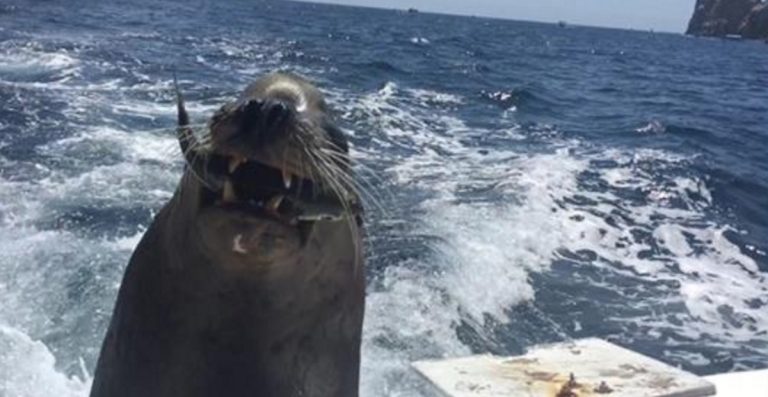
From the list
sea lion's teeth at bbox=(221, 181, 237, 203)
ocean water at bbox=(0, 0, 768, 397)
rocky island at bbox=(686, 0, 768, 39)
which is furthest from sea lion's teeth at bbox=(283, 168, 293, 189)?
rocky island at bbox=(686, 0, 768, 39)

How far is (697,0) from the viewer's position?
122750mm

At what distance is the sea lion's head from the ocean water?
27cm

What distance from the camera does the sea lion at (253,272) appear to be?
2.07 meters

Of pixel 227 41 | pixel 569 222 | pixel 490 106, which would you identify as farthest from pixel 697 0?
pixel 569 222

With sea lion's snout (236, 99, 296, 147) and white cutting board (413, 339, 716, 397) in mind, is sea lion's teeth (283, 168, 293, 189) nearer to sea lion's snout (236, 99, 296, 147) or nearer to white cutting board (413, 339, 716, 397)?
sea lion's snout (236, 99, 296, 147)

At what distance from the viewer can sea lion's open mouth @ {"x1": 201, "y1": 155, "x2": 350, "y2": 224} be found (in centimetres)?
206

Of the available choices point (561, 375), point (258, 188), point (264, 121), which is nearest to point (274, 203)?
point (258, 188)

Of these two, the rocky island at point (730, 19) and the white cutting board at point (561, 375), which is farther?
the rocky island at point (730, 19)

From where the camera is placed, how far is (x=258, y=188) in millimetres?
2074

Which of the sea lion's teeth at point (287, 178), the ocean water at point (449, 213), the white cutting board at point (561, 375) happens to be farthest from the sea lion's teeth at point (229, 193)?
the white cutting board at point (561, 375)

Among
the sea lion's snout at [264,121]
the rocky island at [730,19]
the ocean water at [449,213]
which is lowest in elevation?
the rocky island at [730,19]

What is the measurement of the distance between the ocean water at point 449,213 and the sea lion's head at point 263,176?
27cm

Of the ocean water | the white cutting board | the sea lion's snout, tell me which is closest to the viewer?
the sea lion's snout

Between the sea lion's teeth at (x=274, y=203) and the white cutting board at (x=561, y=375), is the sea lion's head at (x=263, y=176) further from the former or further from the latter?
the white cutting board at (x=561, y=375)
